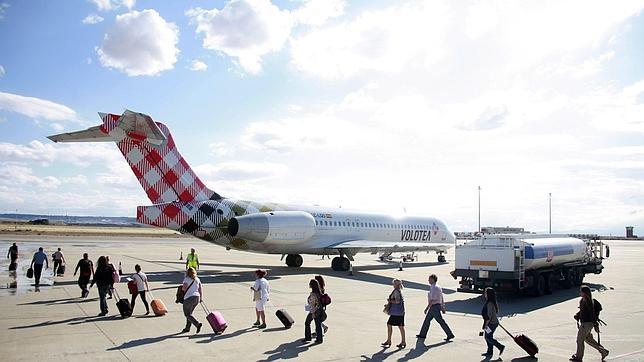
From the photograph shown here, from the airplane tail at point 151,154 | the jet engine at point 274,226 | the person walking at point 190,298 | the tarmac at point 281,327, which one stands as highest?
the airplane tail at point 151,154

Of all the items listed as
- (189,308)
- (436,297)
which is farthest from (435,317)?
(189,308)

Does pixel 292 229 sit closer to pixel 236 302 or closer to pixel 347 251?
pixel 347 251

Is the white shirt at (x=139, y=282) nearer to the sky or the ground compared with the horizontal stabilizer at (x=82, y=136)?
nearer to the ground

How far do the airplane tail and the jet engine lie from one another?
2.49 meters

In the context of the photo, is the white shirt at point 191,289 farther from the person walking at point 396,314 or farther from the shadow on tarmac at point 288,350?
the person walking at point 396,314

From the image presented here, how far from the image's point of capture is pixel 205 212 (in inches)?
985

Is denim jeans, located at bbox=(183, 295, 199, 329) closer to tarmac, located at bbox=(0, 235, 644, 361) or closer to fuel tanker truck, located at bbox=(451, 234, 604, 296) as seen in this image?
tarmac, located at bbox=(0, 235, 644, 361)

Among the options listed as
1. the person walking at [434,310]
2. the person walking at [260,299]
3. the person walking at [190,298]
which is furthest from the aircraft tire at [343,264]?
the person walking at [190,298]

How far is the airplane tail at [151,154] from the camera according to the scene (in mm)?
20688

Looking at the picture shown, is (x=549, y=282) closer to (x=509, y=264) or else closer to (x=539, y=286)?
(x=539, y=286)

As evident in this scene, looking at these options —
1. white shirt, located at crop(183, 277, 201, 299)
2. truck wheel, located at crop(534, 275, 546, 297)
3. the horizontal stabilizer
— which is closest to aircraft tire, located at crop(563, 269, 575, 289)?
truck wheel, located at crop(534, 275, 546, 297)

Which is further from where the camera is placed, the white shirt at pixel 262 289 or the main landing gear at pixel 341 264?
the main landing gear at pixel 341 264

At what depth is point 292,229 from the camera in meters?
26.7

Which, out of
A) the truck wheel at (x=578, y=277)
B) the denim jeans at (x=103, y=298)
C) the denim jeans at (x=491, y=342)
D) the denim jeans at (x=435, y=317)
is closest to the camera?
the denim jeans at (x=491, y=342)
